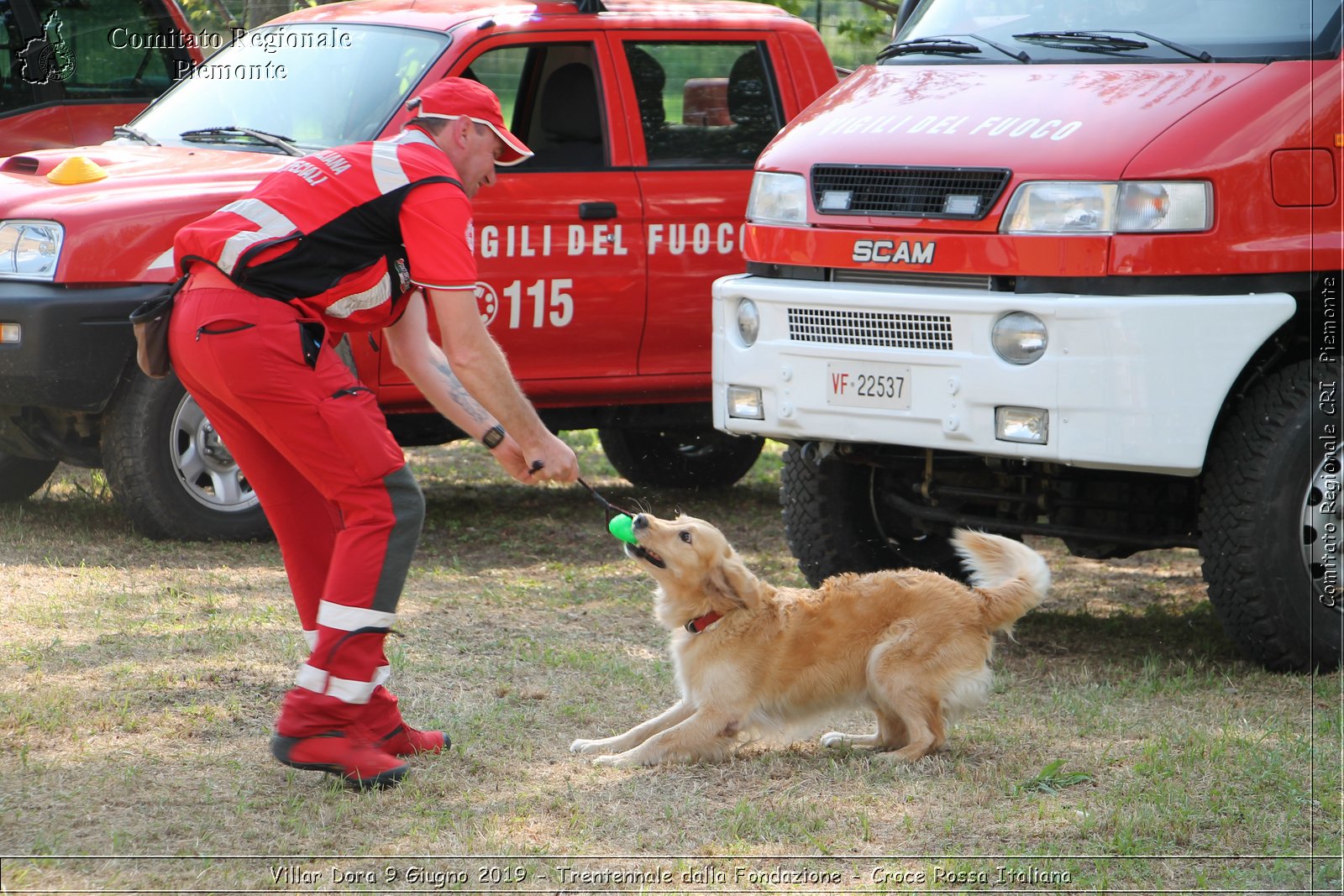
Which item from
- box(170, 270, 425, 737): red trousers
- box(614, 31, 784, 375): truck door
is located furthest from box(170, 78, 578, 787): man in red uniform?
box(614, 31, 784, 375): truck door

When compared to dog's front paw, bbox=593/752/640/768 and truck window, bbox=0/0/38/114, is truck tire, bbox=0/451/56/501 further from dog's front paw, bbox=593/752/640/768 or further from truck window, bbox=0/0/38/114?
dog's front paw, bbox=593/752/640/768

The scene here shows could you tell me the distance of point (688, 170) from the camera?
7363 millimetres

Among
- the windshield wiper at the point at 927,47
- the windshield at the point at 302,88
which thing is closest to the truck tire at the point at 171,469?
the windshield at the point at 302,88

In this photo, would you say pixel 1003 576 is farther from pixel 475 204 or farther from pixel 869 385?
pixel 475 204

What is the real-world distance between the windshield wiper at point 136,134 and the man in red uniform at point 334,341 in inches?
135

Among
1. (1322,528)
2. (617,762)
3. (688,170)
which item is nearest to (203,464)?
(688,170)

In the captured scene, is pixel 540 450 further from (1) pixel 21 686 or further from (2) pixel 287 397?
(1) pixel 21 686

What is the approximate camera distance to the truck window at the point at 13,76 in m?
8.46

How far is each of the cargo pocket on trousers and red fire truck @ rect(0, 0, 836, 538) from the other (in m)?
2.74

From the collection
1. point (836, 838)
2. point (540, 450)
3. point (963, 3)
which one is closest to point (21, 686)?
point (540, 450)

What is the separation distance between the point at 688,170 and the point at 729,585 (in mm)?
3349

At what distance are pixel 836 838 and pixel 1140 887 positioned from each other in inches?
28.2

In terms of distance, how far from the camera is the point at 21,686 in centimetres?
476

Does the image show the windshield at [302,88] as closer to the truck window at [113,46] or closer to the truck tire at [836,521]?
the truck window at [113,46]
